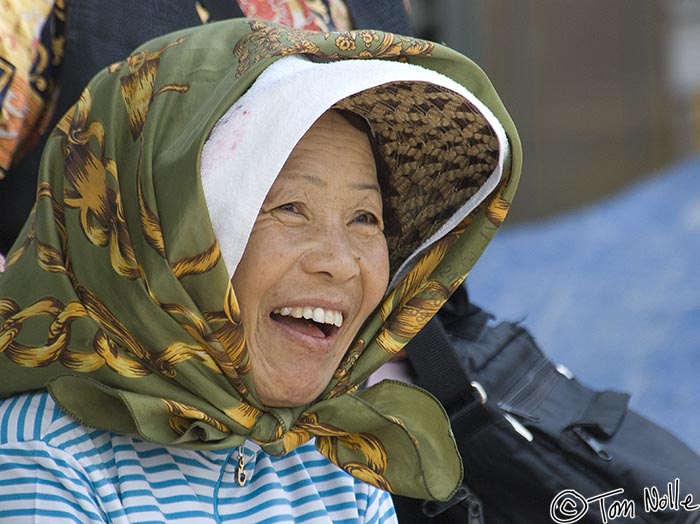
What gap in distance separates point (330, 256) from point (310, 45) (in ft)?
1.24

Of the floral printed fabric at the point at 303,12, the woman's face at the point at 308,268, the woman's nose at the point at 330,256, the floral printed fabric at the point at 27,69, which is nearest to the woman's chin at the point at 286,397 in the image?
the woman's face at the point at 308,268

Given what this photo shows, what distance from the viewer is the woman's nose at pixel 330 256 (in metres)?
2.10

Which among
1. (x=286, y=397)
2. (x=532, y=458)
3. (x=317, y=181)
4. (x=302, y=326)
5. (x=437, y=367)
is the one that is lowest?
(x=532, y=458)

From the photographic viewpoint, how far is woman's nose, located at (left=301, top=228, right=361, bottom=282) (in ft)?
6.88

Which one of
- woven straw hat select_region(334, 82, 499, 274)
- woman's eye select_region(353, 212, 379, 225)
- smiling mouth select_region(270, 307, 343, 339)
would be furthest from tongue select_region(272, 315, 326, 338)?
woven straw hat select_region(334, 82, 499, 274)

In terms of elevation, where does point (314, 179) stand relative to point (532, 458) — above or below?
above

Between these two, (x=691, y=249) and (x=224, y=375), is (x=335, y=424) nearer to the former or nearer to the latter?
(x=224, y=375)

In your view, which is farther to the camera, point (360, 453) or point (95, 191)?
point (360, 453)

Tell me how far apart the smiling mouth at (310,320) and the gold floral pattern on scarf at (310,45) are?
0.44 meters

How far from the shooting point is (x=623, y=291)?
514cm

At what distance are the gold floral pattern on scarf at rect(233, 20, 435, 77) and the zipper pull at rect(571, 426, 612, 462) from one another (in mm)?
1124

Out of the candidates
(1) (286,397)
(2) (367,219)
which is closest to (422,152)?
(2) (367,219)

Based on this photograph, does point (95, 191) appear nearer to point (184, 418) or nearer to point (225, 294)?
point (225, 294)

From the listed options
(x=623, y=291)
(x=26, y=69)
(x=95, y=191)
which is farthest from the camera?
(x=623, y=291)
